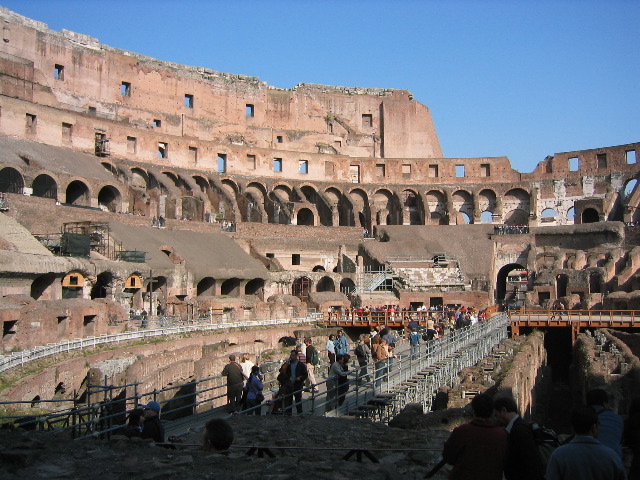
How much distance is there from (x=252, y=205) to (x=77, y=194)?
13.1 m

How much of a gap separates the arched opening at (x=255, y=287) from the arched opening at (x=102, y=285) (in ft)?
35.3

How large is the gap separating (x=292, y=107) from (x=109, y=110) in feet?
57.2

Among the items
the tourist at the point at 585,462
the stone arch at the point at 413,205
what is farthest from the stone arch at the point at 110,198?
the tourist at the point at 585,462

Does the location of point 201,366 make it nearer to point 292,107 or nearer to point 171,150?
point 171,150

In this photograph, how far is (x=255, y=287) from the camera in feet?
120

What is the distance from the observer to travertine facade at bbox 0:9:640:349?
3184cm

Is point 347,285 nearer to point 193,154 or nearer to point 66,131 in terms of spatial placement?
point 193,154

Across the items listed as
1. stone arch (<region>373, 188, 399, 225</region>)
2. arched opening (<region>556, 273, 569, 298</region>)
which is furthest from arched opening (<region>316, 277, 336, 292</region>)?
stone arch (<region>373, 188, 399, 225</region>)

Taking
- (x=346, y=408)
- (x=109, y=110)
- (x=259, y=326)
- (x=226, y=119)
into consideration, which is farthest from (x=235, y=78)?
(x=346, y=408)

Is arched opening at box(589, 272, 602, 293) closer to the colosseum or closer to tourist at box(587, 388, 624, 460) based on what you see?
the colosseum

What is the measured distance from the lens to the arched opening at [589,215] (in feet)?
162

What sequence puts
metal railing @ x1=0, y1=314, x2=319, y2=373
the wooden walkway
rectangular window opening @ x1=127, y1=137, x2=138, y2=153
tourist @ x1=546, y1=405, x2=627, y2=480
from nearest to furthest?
tourist @ x1=546, y1=405, x2=627, y2=480
metal railing @ x1=0, y1=314, x2=319, y2=373
the wooden walkway
rectangular window opening @ x1=127, y1=137, x2=138, y2=153

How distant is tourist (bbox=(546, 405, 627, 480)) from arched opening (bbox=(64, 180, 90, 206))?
118ft

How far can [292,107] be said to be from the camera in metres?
59.8
